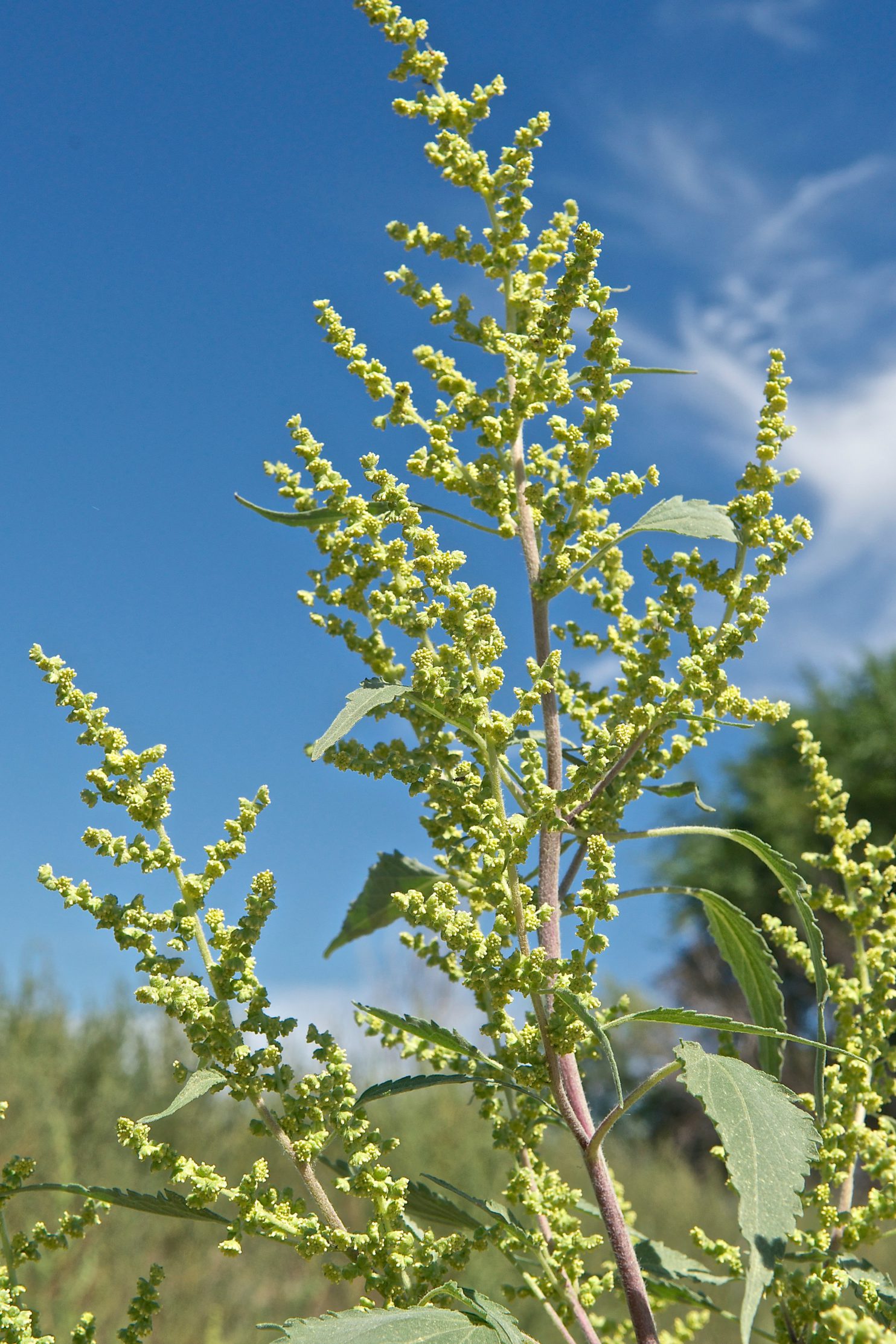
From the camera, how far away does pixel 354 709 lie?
3.92 feet

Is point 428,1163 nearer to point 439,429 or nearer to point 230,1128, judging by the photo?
point 230,1128

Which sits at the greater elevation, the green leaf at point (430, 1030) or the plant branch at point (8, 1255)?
the green leaf at point (430, 1030)

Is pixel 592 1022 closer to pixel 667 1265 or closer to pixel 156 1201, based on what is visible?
pixel 156 1201

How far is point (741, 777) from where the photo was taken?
2114 cm

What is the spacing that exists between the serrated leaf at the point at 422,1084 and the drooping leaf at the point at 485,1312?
0.65ft

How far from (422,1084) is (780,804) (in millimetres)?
18621

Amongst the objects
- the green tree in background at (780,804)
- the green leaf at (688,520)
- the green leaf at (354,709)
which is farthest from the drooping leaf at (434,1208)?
the green tree in background at (780,804)

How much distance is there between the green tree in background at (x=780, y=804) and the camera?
1894 cm

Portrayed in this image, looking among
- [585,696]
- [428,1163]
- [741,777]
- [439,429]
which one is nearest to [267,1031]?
[585,696]

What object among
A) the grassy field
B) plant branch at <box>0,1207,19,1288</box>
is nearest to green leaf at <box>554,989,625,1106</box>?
plant branch at <box>0,1207,19,1288</box>

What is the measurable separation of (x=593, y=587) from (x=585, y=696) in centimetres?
17

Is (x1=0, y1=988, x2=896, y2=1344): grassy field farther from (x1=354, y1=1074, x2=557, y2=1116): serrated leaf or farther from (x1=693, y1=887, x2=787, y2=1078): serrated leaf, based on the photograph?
(x1=354, y1=1074, x2=557, y2=1116): serrated leaf

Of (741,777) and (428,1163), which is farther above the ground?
(741,777)

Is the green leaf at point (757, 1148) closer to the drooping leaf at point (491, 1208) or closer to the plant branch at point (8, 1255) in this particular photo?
the drooping leaf at point (491, 1208)
